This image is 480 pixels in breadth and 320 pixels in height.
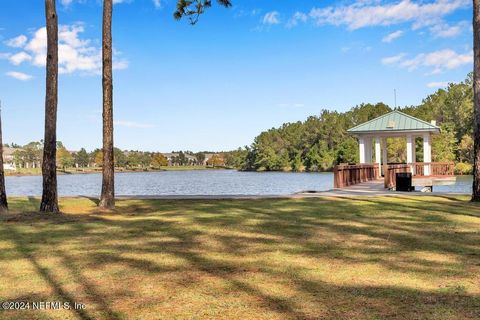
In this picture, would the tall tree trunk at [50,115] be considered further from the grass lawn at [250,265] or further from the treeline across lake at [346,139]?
the treeline across lake at [346,139]

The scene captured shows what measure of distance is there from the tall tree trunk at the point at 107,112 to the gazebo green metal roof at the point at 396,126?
61.3 ft

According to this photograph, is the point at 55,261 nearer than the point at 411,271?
No

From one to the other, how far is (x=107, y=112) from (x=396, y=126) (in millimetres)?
19749

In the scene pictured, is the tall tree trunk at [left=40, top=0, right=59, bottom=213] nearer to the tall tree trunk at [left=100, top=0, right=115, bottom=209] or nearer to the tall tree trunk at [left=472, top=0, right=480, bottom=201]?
the tall tree trunk at [left=100, top=0, right=115, bottom=209]

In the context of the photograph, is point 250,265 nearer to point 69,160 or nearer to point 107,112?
point 107,112

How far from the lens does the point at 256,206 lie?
14.7m

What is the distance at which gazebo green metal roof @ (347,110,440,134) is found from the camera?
1125 inches

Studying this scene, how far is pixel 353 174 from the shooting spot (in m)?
25.3

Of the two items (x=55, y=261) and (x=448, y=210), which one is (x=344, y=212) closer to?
(x=448, y=210)

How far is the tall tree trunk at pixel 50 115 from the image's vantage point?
13367 millimetres

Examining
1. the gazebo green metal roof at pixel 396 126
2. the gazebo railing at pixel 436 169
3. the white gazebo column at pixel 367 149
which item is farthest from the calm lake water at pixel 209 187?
the gazebo green metal roof at pixel 396 126

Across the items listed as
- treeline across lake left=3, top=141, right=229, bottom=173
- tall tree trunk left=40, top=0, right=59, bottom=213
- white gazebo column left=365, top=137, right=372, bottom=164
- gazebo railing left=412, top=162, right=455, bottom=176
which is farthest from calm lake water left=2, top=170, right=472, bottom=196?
treeline across lake left=3, top=141, right=229, bottom=173

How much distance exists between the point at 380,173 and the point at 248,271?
89.6 feet

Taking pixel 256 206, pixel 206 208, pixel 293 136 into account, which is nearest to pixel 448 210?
pixel 256 206
